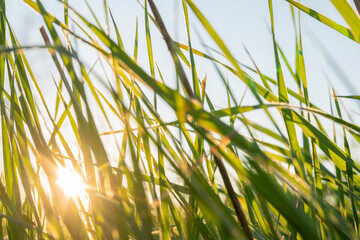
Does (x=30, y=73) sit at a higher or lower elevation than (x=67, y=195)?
higher

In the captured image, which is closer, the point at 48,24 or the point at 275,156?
the point at 48,24

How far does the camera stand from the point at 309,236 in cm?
34

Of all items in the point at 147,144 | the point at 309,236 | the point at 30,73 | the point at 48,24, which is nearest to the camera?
the point at 309,236

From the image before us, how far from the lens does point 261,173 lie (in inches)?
13.4

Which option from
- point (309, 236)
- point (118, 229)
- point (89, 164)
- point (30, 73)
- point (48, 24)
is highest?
point (30, 73)

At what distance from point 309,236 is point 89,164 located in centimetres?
28

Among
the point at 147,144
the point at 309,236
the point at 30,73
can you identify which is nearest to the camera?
the point at 309,236

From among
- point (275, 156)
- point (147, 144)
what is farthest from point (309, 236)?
point (275, 156)

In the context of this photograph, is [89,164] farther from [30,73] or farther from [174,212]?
[30,73]

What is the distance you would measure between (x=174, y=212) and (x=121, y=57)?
0.33 m

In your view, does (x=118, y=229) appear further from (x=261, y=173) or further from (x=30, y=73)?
(x=30, y=73)

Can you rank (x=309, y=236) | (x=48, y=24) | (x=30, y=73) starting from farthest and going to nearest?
1. (x=30, y=73)
2. (x=48, y=24)
3. (x=309, y=236)

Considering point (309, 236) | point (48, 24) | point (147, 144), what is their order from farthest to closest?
1. point (147, 144)
2. point (48, 24)
3. point (309, 236)

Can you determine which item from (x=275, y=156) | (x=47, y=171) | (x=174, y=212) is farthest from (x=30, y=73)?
(x=275, y=156)
